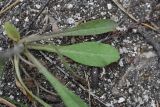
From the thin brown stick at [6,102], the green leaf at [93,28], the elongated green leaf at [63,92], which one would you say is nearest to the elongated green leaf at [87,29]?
the green leaf at [93,28]

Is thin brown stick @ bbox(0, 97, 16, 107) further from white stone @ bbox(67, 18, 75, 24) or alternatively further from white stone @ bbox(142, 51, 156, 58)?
white stone @ bbox(142, 51, 156, 58)

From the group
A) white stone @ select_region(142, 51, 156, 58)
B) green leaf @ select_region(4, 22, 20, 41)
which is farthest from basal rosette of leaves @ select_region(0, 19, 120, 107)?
white stone @ select_region(142, 51, 156, 58)

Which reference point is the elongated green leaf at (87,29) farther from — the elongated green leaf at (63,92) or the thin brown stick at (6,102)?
the thin brown stick at (6,102)

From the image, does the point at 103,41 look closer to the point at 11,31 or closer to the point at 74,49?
the point at 74,49

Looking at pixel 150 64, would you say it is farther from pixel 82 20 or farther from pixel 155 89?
pixel 82 20

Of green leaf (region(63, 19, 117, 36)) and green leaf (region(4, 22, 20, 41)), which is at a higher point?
green leaf (region(4, 22, 20, 41))

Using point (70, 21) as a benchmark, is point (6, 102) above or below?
below

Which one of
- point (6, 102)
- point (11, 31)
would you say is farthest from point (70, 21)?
point (6, 102)
